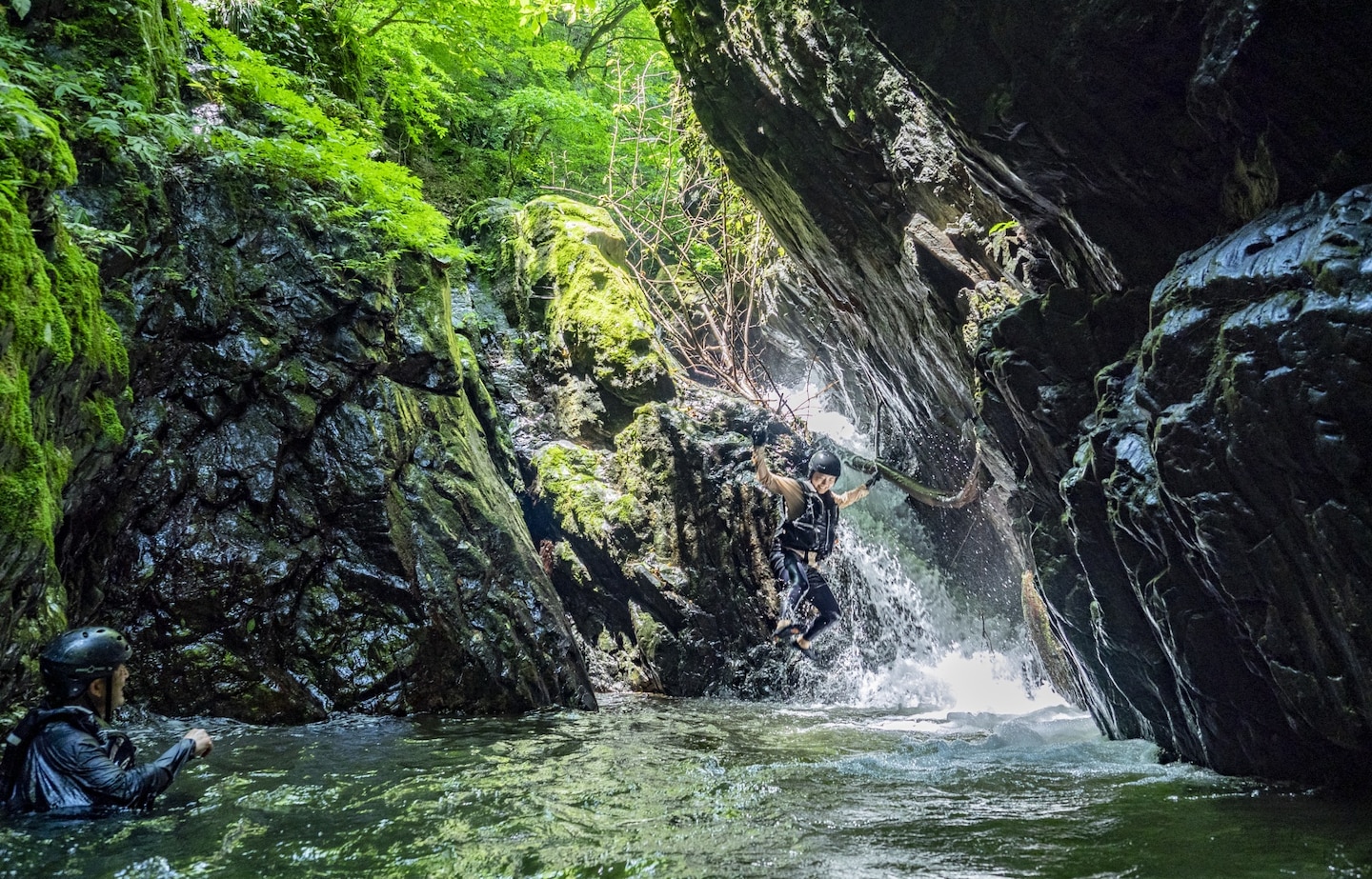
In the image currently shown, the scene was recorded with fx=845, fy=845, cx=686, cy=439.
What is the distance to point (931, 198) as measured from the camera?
26.5ft

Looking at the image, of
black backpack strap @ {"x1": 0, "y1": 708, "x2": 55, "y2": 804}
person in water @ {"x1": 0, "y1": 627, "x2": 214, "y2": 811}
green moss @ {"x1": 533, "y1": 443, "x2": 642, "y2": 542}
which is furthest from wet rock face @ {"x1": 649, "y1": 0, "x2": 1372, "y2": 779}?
green moss @ {"x1": 533, "y1": 443, "x2": 642, "y2": 542}

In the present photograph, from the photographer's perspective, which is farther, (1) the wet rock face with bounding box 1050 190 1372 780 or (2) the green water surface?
(1) the wet rock face with bounding box 1050 190 1372 780

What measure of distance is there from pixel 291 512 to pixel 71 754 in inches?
161

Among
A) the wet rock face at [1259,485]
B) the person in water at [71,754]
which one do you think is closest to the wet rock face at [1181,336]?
the wet rock face at [1259,485]

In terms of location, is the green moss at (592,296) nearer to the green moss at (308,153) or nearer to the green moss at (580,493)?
the green moss at (580,493)

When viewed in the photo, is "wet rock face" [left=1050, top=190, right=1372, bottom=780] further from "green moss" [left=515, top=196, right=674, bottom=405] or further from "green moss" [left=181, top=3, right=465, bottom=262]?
"green moss" [left=515, top=196, right=674, bottom=405]

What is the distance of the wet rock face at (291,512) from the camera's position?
6980 millimetres

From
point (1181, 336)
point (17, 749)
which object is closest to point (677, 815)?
point (17, 749)

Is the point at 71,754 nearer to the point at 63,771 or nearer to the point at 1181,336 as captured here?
the point at 63,771

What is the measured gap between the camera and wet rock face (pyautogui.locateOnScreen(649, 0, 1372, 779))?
3732 millimetres

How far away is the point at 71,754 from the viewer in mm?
3771

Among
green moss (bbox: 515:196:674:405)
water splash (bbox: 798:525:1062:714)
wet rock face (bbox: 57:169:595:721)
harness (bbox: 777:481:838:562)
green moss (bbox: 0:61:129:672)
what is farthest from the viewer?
green moss (bbox: 515:196:674:405)

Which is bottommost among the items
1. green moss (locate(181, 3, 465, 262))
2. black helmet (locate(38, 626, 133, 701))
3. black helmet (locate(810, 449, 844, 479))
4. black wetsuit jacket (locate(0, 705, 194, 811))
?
black wetsuit jacket (locate(0, 705, 194, 811))

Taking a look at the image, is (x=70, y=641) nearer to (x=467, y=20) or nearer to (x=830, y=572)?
(x=830, y=572)
